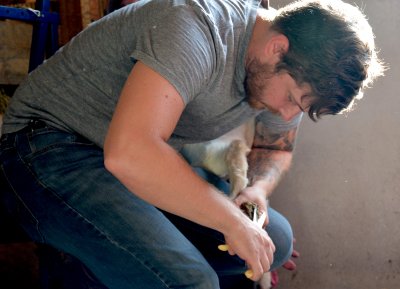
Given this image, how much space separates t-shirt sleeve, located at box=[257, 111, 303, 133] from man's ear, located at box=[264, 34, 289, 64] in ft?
1.03

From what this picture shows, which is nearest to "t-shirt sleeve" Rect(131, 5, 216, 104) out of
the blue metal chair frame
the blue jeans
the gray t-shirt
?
the gray t-shirt

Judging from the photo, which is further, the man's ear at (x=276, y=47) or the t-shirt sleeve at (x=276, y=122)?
the t-shirt sleeve at (x=276, y=122)

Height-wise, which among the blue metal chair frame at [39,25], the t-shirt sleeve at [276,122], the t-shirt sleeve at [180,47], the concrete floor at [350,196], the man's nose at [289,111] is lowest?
the concrete floor at [350,196]

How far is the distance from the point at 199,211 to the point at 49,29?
795 mm

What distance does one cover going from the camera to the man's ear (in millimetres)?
777

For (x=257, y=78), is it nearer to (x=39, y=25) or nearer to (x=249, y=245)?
(x=249, y=245)

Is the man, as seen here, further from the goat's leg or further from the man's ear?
the goat's leg

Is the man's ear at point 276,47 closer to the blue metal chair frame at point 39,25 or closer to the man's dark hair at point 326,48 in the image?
the man's dark hair at point 326,48

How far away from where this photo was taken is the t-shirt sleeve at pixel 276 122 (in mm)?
1103

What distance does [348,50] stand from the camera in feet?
2.46

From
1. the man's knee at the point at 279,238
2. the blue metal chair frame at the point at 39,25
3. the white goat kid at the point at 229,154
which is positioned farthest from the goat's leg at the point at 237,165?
the blue metal chair frame at the point at 39,25

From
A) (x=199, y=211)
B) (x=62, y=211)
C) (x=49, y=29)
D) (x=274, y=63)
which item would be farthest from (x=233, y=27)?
(x=49, y=29)

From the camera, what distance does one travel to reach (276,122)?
112 centimetres

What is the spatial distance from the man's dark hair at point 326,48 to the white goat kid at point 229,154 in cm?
35
